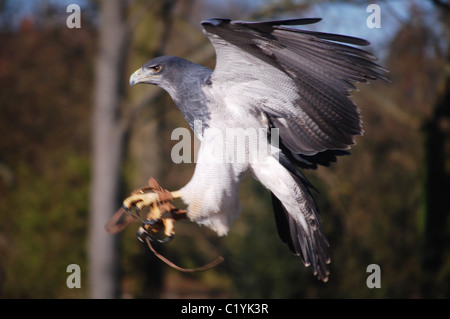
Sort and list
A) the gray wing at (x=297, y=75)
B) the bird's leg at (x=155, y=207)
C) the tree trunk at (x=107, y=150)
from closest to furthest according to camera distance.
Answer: the gray wing at (x=297, y=75) → the bird's leg at (x=155, y=207) → the tree trunk at (x=107, y=150)

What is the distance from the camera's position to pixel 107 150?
7.60 m

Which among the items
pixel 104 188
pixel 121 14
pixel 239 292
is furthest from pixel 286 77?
pixel 121 14

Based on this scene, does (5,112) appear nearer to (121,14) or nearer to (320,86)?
(121,14)

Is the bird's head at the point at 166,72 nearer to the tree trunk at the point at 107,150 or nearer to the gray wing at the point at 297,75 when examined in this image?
the gray wing at the point at 297,75

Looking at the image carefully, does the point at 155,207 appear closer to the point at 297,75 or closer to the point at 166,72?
the point at 166,72

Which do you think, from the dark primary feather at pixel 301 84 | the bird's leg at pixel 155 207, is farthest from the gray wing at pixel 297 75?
the bird's leg at pixel 155 207

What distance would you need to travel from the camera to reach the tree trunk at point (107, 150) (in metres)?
7.37

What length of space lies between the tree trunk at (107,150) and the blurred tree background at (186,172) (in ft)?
0.17

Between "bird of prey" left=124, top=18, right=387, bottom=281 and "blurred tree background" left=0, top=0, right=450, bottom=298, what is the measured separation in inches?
112

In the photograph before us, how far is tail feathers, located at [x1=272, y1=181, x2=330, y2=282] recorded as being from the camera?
3.38m

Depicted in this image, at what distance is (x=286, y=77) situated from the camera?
10.3ft

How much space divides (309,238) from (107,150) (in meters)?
4.73

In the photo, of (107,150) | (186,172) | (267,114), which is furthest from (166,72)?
(186,172)
